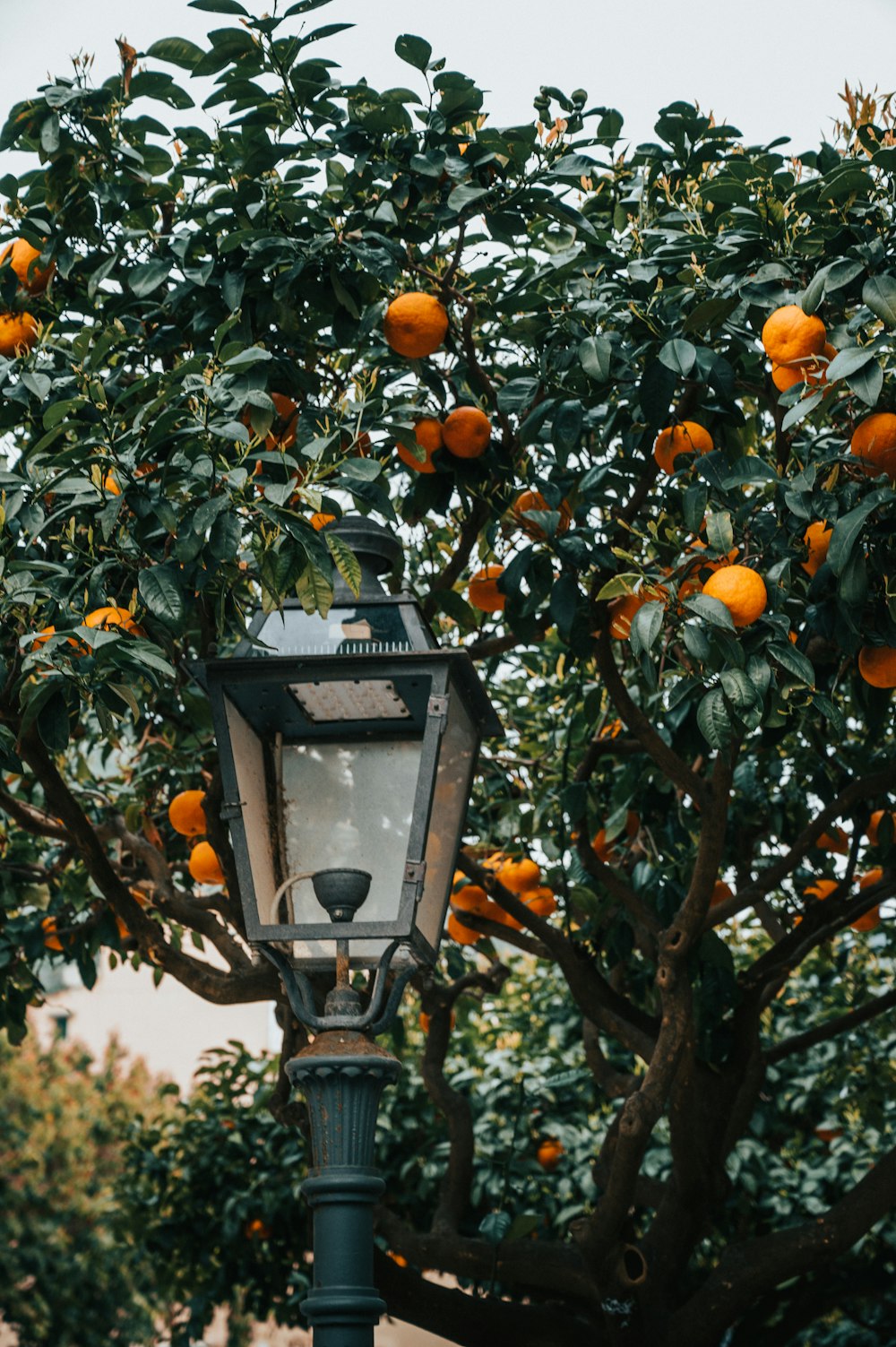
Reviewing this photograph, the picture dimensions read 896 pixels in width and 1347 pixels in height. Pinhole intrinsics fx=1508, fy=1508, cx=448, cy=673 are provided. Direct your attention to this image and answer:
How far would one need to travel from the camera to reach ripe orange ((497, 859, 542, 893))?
192 inches

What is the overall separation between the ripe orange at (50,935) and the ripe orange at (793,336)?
3127mm

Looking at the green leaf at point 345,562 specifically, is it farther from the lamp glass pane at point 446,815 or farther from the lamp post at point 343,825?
the lamp glass pane at point 446,815

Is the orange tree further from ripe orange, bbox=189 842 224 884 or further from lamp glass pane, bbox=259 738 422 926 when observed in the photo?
lamp glass pane, bbox=259 738 422 926

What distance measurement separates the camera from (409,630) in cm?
271

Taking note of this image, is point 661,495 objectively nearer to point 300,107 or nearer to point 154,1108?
point 300,107

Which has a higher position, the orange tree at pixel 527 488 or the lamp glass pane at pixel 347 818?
the orange tree at pixel 527 488

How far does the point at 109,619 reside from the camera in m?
2.84

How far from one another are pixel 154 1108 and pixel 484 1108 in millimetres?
8299

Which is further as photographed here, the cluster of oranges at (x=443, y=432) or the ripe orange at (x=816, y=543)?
the cluster of oranges at (x=443, y=432)

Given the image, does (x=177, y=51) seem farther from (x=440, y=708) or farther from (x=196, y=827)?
(x=196, y=827)

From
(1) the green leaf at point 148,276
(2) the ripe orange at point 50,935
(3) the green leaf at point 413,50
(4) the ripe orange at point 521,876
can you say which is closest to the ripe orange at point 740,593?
(3) the green leaf at point 413,50

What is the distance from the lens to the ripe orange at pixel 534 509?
12.0 feet

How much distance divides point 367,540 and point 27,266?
1.35m

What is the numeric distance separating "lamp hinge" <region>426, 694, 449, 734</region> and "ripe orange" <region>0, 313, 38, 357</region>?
1628 mm
